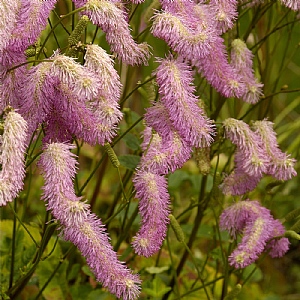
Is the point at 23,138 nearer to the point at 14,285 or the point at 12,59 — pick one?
the point at 12,59

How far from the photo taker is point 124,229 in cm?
111

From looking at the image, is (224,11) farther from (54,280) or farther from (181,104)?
(54,280)

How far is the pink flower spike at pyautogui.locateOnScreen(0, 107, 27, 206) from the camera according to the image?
2.24ft

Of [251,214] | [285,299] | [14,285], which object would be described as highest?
[251,214]

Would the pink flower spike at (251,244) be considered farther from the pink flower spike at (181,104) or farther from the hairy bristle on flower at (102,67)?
the hairy bristle on flower at (102,67)

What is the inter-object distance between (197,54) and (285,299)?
1.19 m

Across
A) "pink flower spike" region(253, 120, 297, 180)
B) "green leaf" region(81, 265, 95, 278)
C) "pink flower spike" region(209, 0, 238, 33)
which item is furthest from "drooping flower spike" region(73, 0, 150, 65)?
"green leaf" region(81, 265, 95, 278)

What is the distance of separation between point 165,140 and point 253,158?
0.45 ft

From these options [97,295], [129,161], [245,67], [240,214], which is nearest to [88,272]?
[97,295]

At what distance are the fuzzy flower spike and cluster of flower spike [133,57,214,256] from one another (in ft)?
0.17

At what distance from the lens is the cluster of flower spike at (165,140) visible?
2.63ft

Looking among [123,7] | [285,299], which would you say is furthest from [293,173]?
[285,299]

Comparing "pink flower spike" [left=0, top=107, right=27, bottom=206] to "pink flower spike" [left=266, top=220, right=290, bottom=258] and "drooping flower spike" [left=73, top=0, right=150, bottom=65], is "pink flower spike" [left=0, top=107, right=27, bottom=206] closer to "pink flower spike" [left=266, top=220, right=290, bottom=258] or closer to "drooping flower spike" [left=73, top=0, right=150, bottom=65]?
"drooping flower spike" [left=73, top=0, right=150, bottom=65]

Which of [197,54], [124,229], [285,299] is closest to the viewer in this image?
[197,54]
